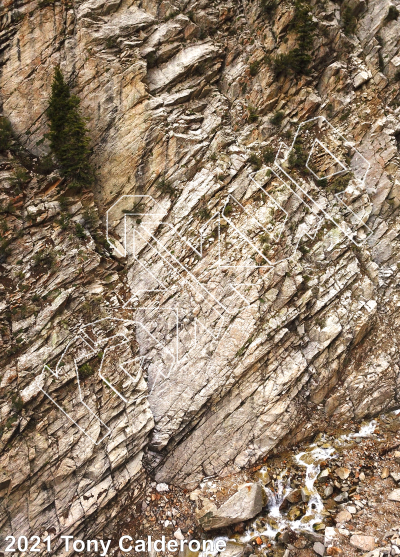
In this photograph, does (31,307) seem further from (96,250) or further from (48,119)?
(48,119)

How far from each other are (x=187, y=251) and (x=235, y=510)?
12439mm

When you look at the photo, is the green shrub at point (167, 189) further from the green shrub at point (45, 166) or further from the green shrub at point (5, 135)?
the green shrub at point (5, 135)

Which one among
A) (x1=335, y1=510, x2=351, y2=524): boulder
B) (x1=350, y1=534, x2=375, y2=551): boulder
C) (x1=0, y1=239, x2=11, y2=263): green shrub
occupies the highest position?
(x1=0, y1=239, x2=11, y2=263): green shrub

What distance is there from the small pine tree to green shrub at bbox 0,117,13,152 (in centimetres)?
224

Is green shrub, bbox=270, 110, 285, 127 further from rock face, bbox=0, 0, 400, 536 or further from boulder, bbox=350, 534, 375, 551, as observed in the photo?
boulder, bbox=350, 534, 375, 551

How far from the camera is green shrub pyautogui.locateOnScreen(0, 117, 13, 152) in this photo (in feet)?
51.0

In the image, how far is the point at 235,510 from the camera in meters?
13.7

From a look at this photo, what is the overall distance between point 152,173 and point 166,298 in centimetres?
715

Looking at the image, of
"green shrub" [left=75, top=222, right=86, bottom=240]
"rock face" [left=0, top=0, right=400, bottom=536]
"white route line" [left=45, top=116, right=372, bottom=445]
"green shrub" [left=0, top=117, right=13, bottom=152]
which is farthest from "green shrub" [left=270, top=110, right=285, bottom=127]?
"green shrub" [left=0, top=117, right=13, bottom=152]

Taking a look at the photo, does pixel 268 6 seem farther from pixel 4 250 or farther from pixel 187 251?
pixel 4 250

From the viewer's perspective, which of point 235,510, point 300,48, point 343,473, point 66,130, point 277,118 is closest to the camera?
point 235,510

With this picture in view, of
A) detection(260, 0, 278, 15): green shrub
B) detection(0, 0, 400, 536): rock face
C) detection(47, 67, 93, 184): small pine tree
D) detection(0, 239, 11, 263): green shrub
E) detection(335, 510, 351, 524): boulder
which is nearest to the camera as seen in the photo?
detection(335, 510, 351, 524): boulder

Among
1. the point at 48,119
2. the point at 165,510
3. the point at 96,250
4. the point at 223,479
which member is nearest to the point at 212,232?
the point at 96,250

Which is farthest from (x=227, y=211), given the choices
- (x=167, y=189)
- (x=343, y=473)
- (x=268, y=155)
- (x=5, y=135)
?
(x=343, y=473)
